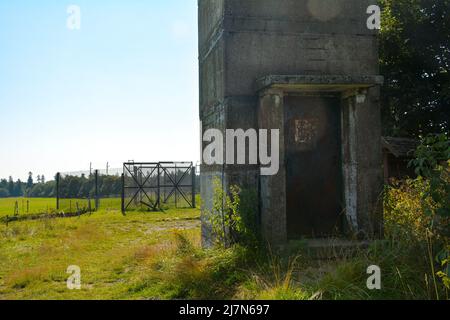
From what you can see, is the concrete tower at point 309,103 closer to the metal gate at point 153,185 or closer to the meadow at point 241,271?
the meadow at point 241,271

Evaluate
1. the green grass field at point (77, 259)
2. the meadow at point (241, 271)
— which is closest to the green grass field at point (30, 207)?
the green grass field at point (77, 259)

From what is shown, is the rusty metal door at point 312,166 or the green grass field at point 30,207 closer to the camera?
the rusty metal door at point 312,166

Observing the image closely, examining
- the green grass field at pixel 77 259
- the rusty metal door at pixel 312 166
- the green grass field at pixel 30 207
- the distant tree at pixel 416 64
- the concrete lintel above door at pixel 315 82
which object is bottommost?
the green grass field at pixel 30 207

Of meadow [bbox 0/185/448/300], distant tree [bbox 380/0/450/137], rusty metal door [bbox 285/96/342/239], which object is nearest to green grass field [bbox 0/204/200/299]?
meadow [bbox 0/185/448/300]

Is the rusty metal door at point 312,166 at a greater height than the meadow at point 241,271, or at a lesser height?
greater

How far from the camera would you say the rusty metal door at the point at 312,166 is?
5.95 meters

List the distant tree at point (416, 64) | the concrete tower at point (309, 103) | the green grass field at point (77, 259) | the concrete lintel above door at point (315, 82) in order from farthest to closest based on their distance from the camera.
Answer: the distant tree at point (416, 64), the concrete tower at point (309, 103), the concrete lintel above door at point (315, 82), the green grass field at point (77, 259)

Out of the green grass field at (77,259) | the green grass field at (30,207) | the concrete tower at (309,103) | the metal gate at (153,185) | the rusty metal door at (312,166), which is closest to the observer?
the green grass field at (77,259)

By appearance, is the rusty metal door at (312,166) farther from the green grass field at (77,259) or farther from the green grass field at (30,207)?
the green grass field at (30,207)

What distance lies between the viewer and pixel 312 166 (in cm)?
603

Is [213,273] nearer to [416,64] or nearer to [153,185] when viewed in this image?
[416,64]

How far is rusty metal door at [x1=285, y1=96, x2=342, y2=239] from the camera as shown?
19.5 ft
